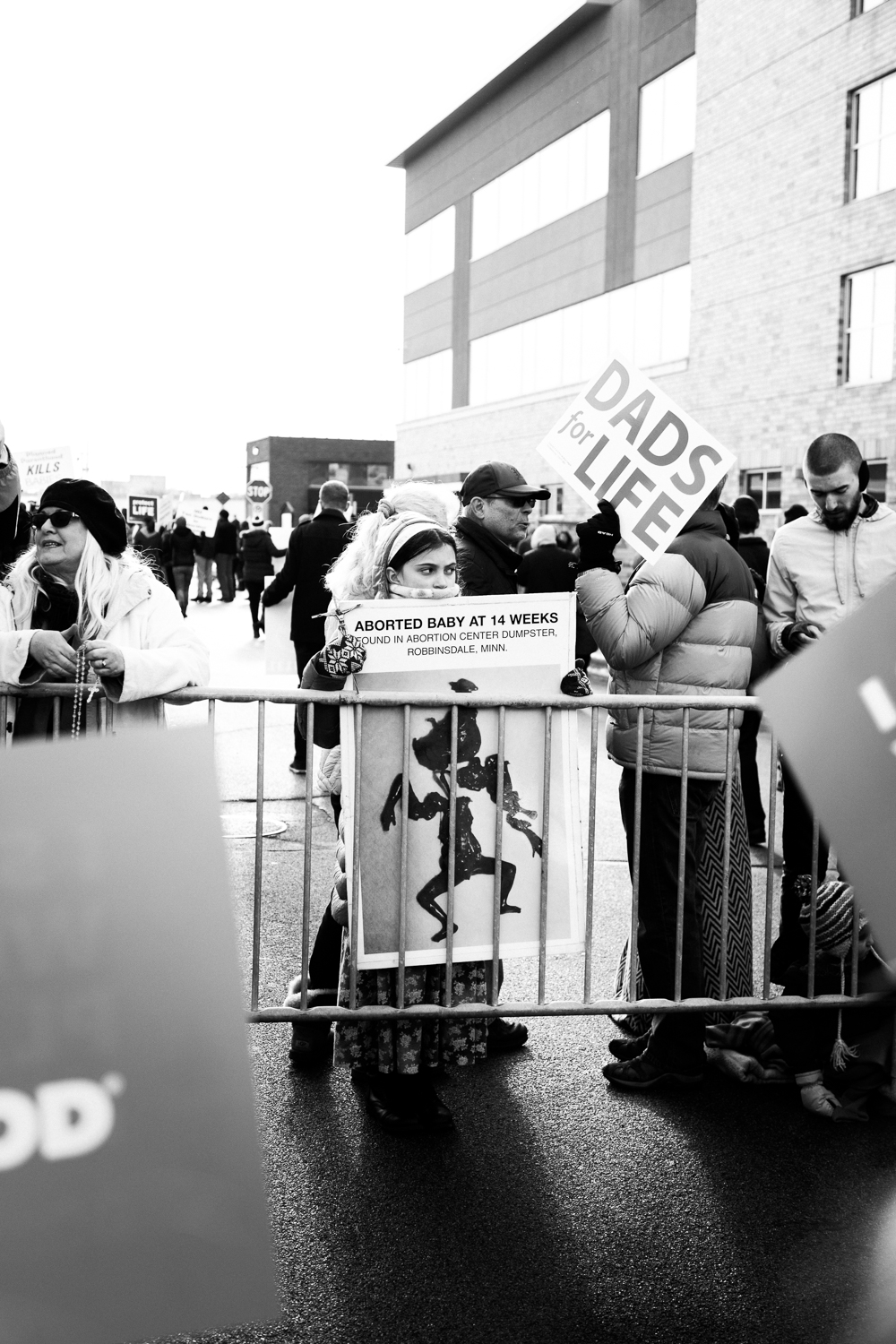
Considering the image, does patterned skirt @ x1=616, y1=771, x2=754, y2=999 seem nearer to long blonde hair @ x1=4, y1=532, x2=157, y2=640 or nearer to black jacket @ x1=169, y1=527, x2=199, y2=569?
long blonde hair @ x1=4, y1=532, x2=157, y2=640

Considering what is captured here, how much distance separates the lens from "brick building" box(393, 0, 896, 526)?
22.4 metres

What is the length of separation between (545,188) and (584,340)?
5.29 m

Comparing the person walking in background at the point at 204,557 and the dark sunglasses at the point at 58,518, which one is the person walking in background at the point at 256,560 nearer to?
the person walking in background at the point at 204,557

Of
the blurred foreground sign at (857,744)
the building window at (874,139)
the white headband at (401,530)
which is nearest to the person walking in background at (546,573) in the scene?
the white headband at (401,530)

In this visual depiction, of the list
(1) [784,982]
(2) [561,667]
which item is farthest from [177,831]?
(1) [784,982]

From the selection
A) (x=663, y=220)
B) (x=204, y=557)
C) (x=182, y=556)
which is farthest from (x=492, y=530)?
(x=204, y=557)

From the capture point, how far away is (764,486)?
25203 millimetres

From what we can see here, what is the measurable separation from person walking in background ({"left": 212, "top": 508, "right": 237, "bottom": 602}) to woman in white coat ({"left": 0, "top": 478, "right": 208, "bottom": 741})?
27.9 meters

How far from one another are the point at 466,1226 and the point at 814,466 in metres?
3.25

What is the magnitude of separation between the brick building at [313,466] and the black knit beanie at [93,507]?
262 feet

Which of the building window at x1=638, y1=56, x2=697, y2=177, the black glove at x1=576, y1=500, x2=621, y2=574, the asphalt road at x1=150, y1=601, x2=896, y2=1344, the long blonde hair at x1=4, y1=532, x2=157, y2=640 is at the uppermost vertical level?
the building window at x1=638, y1=56, x2=697, y2=177

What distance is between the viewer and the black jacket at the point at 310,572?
9719 mm

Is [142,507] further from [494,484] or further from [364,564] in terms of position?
[364,564]

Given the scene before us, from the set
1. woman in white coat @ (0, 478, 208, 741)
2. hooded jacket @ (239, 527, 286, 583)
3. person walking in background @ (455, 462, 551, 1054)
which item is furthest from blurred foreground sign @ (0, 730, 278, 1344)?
hooded jacket @ (239, 527, 286, 583)
